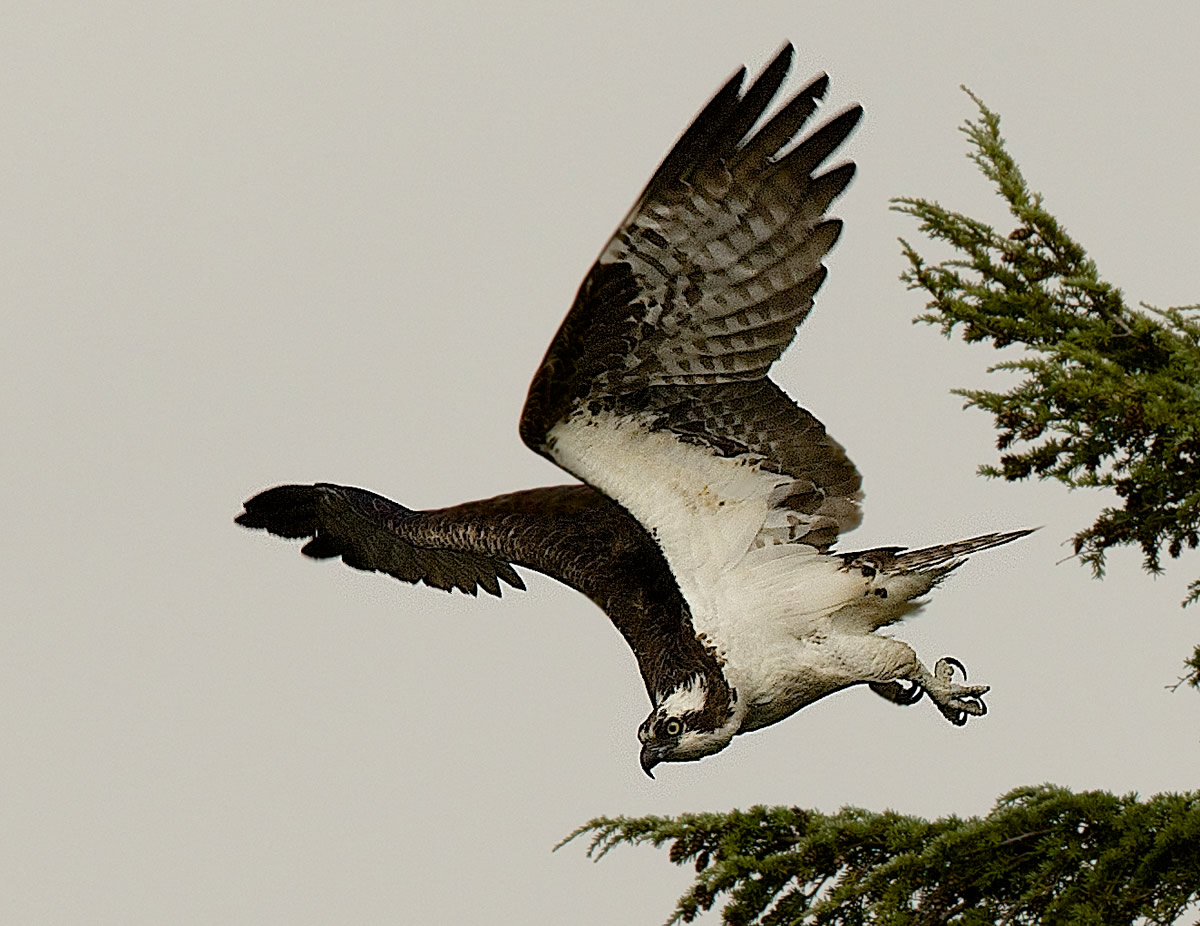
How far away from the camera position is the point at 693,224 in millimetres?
6266

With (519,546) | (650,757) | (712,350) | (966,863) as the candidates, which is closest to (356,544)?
(519,546)

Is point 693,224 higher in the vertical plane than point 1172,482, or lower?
higher

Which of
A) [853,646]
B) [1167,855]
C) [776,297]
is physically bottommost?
[1167,855]

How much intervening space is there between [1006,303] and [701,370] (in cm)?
101

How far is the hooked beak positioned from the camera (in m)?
6.73

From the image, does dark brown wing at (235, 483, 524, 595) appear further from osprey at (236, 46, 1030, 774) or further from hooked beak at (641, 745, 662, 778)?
hooked beak at (641, 745, 662, 778)

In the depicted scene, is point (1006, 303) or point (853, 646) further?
point (853, 646)

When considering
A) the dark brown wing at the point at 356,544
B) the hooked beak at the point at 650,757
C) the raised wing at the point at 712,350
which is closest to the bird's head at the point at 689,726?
the hooked beak at the point at 650,757

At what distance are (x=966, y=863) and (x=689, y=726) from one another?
1023 mm

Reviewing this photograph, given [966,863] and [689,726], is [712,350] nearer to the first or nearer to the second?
[689,726]

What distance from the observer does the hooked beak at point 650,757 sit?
6.73 meters

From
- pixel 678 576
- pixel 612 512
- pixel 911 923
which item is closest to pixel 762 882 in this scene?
pixel 911 923

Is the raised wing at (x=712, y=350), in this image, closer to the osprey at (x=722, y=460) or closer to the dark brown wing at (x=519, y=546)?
the osprey at (x=722, y=460)

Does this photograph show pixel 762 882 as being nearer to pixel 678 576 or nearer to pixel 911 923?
pixel 911 923
